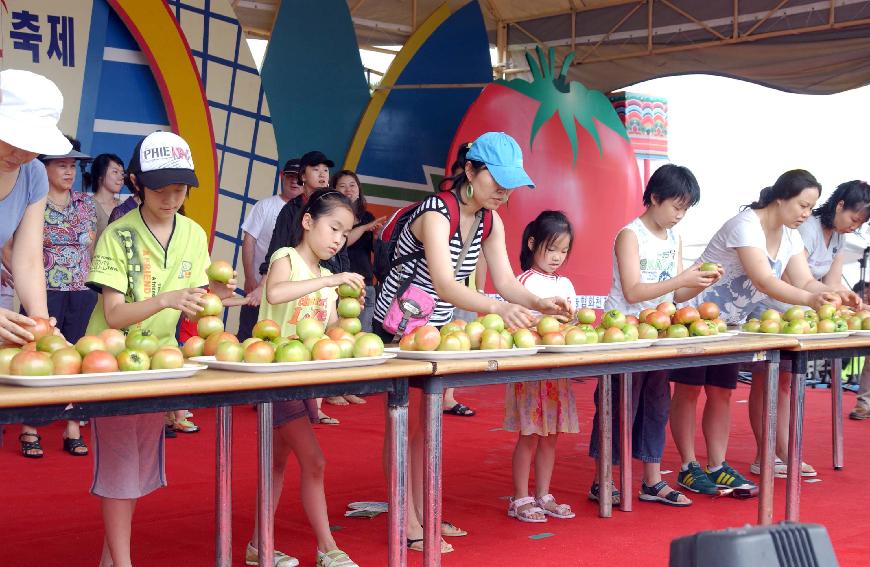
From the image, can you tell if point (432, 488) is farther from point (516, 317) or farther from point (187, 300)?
point (187, 300)

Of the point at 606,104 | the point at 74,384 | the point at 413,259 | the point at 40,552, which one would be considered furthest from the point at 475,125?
the point at 74,384

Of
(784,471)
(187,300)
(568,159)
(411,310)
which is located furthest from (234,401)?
(568,159)

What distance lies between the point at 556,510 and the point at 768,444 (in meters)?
0.85

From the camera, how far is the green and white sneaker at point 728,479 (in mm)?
4246

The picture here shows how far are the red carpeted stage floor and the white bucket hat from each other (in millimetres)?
1485

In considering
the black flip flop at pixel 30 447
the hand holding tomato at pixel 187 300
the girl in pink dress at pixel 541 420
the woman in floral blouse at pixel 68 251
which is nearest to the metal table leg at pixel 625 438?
the girl in pink dress at pixel 541 420

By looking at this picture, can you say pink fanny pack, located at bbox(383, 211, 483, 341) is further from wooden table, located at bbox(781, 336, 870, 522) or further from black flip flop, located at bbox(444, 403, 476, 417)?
A: black flip flop, located at bbox(444, 403, 476, 417)

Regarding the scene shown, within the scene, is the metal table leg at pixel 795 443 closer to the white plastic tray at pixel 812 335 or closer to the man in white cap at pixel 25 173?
the white plastic tray at pixel 812 335

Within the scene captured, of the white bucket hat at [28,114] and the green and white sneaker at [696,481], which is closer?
the white bucket hat at [28,114]

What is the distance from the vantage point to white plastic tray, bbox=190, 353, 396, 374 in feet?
7.52

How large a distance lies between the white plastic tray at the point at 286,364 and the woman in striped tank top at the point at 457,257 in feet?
2.27

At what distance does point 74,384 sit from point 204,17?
5.71 metres

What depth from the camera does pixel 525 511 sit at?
380 centimetres

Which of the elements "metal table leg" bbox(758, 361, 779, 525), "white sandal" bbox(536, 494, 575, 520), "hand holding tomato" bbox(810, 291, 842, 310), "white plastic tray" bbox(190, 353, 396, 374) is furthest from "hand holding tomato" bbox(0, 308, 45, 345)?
"hand holding tomato" bbox(810, 291, 842, 310)
